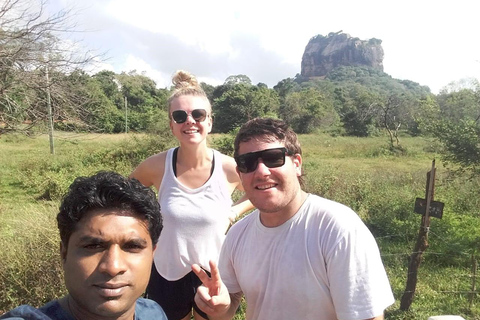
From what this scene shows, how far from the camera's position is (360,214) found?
7363 millimetres

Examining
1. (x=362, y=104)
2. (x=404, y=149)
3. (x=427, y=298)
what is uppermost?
(x=362, y=104)

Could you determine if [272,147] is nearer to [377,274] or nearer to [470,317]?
[377,274]

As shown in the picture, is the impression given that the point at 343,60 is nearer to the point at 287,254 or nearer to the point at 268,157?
the point at 268,157

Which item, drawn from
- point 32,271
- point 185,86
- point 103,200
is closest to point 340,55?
point 32,271

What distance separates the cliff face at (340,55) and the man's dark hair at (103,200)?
4498 inches

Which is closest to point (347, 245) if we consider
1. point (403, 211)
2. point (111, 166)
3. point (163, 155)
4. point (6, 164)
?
point (163, 155)

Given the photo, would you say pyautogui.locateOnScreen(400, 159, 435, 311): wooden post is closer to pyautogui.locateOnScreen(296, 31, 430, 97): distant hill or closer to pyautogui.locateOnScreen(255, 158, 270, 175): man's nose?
pyautogui.locateOnScreen(255, 158, 270, 175): man's nose

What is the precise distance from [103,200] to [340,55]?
117m

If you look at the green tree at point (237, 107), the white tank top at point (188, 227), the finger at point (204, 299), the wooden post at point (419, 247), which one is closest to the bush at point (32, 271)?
the white tank top at point (188, 227)

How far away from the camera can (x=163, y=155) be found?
220 centimetres

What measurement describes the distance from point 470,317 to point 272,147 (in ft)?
12.2

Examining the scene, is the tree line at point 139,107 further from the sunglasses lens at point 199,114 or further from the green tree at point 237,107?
the sunglasses lens at point 199,114

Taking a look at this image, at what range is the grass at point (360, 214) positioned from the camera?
3.67 metres

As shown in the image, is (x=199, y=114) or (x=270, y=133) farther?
(x=199, y=114)
